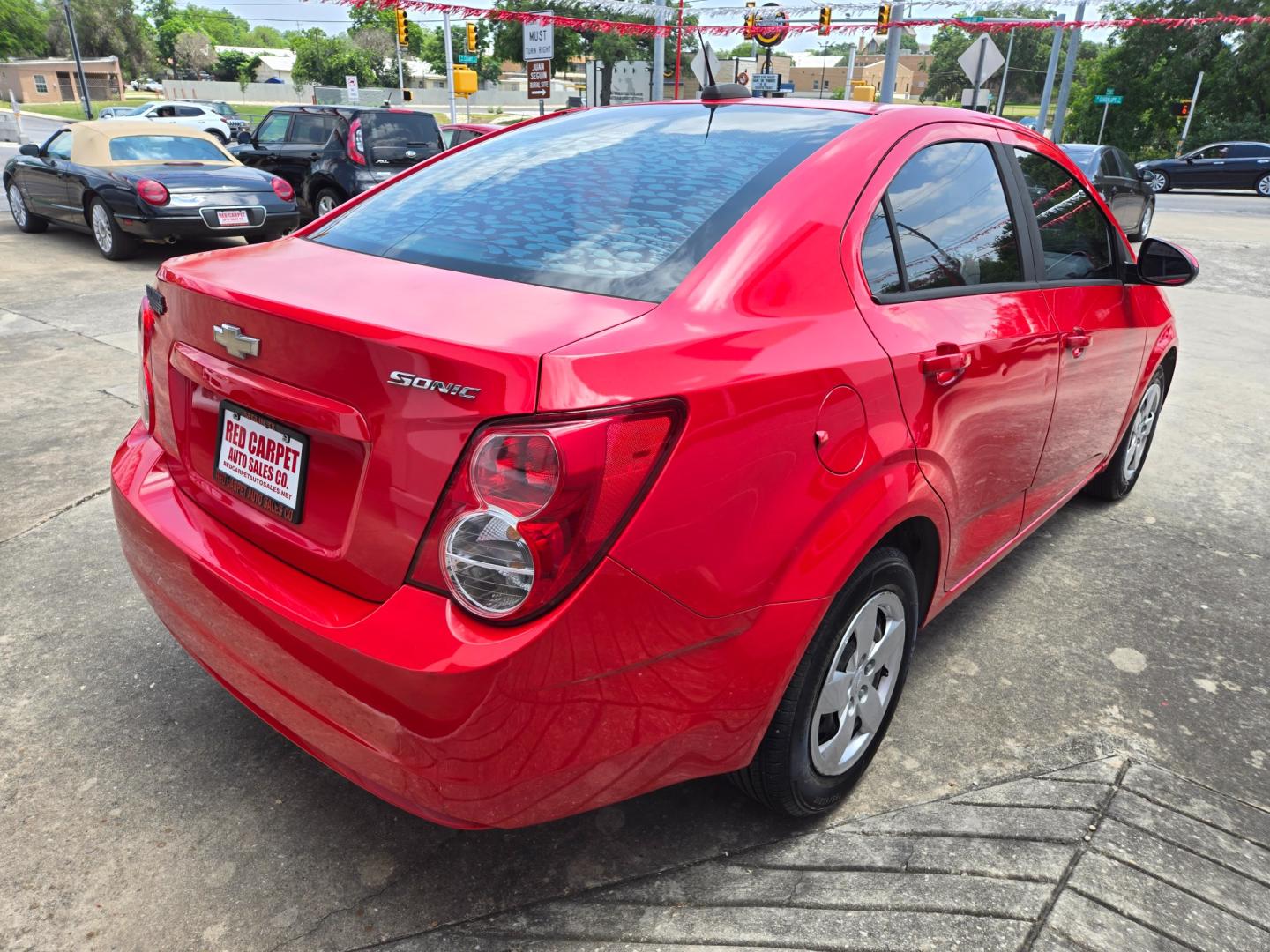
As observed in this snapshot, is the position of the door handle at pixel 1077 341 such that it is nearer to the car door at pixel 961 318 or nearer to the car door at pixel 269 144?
the car door at pixel 961 318

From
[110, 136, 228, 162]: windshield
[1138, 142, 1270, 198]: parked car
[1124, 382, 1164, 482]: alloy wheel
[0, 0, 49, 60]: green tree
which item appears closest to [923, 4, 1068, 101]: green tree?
[1138, 142, 1270, 198]: parked car

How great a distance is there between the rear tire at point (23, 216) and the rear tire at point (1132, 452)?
12.2 meters

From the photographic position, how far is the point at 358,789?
2389 millimetres

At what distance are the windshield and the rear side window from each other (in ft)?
33.0

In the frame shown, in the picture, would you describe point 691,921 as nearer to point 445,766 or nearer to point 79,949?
point 445,766

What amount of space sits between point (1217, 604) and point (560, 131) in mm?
2929

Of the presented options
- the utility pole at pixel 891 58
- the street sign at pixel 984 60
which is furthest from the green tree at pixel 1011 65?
the street sign at pixel 984 60

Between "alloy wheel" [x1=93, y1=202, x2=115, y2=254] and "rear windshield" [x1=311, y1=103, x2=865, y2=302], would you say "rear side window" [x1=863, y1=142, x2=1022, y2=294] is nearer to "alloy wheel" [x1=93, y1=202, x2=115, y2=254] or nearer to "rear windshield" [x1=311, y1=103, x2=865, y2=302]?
"rear windshield" [x1=311, y1=103, x2=865, y2=302]

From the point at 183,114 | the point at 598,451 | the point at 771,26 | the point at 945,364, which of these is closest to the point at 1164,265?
the point at 945,364

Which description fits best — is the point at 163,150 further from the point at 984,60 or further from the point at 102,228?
the point at 984,60

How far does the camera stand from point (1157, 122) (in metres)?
39.5

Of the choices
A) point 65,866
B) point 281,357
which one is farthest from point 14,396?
point 281,357

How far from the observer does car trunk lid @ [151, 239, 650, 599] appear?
5.26 ft

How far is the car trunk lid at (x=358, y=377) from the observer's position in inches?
63.2
